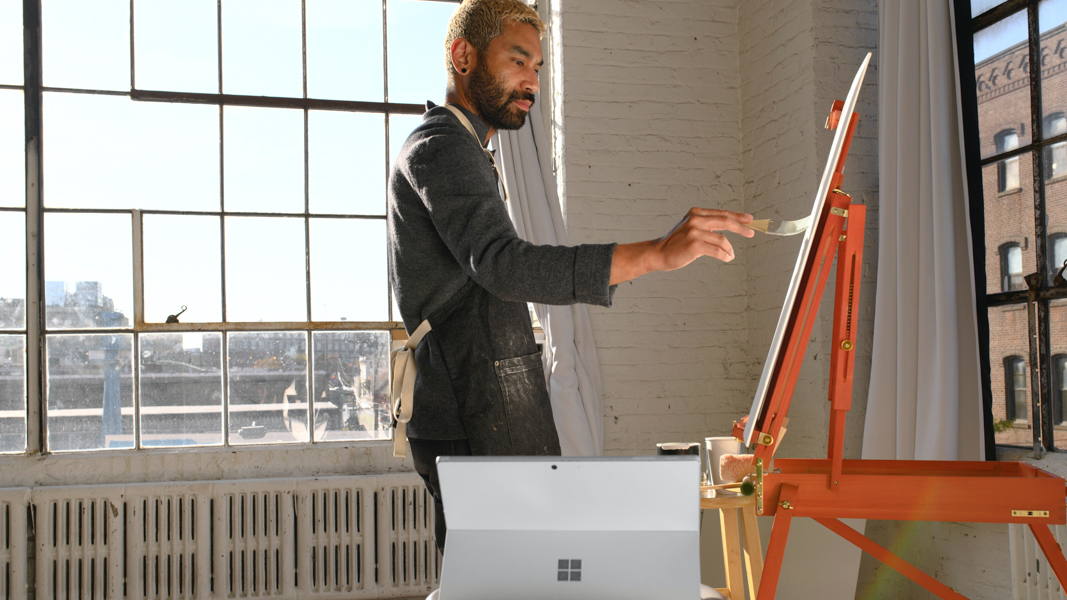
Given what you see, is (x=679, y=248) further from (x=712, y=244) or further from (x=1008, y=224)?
(x=1008, y=224)

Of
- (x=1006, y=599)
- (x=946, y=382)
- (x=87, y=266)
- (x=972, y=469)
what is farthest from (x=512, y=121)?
(x=87, y=266)

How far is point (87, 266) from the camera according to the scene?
9.64ft

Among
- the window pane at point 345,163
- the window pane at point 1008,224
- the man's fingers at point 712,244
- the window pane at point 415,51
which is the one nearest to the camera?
the man's fingers at point 712,244

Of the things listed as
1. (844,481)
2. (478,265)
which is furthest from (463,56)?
(844,481)

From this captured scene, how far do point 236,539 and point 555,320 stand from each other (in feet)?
4.80

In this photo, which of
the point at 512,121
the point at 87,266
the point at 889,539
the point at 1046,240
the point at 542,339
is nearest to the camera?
the point at 512,121

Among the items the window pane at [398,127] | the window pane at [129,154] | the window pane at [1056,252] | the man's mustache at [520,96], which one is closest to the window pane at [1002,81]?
the window pane at [1056,252]

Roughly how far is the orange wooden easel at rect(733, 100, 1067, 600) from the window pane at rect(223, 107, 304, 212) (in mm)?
2371

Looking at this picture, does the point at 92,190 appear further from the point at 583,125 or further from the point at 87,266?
the point at 583,125

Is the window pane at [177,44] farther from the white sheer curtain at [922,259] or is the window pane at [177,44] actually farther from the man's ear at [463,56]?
the white sheer curtain at [922,259]

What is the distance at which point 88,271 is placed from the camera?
2.94 meters

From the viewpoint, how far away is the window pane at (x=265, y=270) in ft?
10.0

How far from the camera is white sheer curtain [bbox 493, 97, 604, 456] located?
2852mm

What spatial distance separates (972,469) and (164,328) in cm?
275
